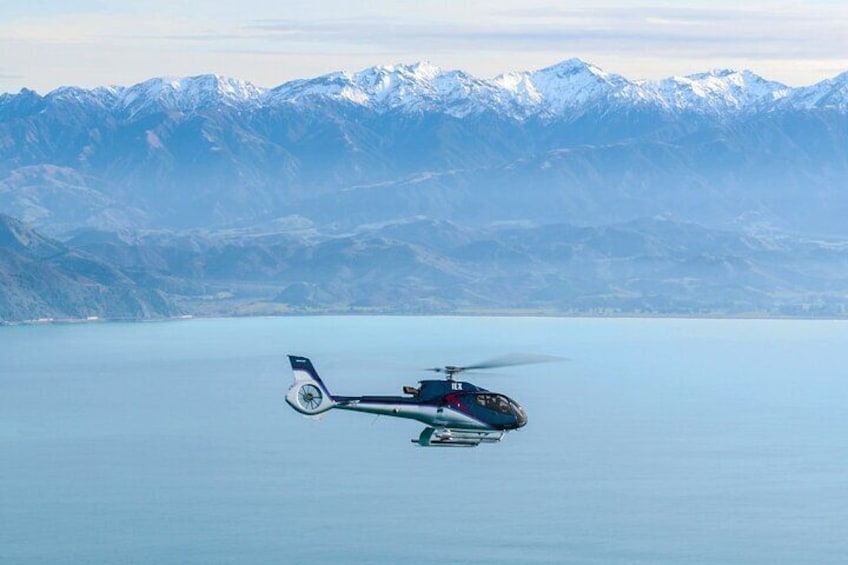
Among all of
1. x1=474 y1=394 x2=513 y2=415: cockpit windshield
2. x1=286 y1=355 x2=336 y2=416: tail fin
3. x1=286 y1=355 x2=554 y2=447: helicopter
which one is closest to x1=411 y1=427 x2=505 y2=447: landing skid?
x1=286 y1=355 x2=554 y2=447: helicopter

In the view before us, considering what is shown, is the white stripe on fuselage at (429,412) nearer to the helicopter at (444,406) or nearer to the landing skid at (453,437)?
the helicopter at (444,406)

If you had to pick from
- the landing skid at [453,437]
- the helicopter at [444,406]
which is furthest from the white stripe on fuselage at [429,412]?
the landing skid at [453,437]

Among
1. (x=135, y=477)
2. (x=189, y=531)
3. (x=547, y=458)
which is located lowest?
(x=189, y=531)

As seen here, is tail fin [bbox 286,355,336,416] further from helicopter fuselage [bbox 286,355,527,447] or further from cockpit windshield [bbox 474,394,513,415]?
cockpit windshield [bbox 474,394,513,415]

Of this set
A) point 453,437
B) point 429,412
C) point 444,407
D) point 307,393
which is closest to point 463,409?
point 444,407

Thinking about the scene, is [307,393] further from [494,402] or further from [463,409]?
[494,402]

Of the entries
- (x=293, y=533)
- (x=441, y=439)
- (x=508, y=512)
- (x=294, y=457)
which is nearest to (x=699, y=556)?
(x=508, y=512)

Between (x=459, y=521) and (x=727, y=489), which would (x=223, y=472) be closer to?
(x=459, y=521)
